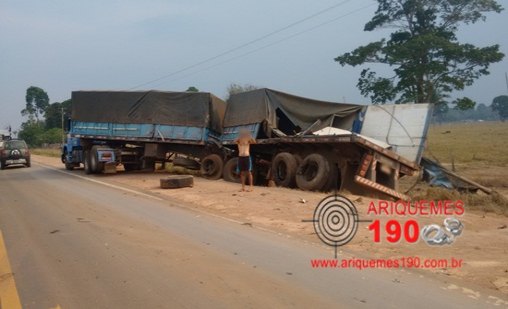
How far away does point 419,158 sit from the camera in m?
13.2

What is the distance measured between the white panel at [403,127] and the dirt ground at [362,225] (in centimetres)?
253

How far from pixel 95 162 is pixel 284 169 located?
8.83 meters

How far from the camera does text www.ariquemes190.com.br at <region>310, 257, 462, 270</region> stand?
19.1 ft

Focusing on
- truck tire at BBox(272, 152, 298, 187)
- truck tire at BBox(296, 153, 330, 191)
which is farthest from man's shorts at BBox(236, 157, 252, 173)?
truck tire at BBox(296, 153, 330, 191)

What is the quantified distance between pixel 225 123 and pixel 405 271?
42.5ft

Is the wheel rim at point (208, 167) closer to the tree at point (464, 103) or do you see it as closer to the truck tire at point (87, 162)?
the truck tire at point (87, 162)

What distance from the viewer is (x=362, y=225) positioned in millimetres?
8344

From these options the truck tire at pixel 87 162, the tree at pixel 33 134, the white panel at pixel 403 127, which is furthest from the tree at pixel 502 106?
the truck tire at pixel 87 162

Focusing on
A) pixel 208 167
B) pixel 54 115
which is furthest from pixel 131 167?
pixel 54 115

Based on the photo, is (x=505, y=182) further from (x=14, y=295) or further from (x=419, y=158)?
(x=14, y=295)

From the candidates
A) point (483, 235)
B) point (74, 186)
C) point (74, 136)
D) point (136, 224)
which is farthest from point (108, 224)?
point (74, 136)

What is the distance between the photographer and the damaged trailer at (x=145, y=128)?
18250 millimetres

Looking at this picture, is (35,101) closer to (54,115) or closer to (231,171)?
(54,115)

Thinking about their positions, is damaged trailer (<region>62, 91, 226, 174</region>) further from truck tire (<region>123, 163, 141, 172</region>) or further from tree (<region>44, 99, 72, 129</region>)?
tree (<region>44, 99, 72, 129</region>)
